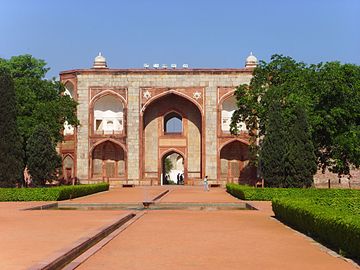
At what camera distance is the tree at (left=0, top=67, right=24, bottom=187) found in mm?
23891

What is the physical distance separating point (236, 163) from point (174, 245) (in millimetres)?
30896

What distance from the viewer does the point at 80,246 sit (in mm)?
8367

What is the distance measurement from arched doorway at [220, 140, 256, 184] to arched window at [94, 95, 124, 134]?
295 inches

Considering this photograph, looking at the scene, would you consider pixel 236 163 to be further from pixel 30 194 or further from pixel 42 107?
pixel 30 194

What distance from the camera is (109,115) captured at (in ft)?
134

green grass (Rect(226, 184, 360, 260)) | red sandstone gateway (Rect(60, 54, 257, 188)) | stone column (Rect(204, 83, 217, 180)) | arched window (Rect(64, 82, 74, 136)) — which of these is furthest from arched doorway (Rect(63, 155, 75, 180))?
green grass (Rect(226, 184, 360, 260))

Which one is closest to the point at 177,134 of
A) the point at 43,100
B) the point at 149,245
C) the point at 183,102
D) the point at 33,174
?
the point at 183,102

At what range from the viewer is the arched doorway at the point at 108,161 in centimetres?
3966

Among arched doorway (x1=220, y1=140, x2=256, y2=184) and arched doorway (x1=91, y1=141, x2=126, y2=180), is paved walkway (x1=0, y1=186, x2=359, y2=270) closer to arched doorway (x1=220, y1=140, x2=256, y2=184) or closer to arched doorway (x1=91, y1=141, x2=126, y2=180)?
arched doorway (x1=220, y1=140, x2=256, y2=184)

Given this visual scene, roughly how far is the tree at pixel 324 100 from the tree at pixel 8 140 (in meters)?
11.5

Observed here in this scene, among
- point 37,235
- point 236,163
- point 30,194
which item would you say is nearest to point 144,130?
point 236,163

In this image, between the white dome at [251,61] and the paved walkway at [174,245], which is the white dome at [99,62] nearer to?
the white dome at [251,61]

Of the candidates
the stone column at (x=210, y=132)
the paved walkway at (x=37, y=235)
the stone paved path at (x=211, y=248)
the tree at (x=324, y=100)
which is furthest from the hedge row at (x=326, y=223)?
the stone column at (x=210, y=132)

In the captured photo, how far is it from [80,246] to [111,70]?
31804 mm
